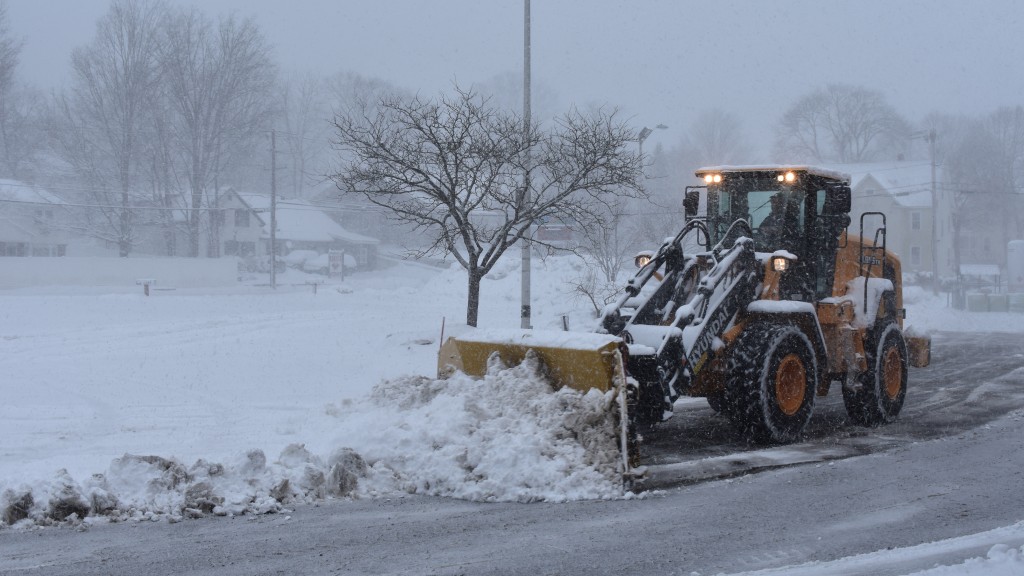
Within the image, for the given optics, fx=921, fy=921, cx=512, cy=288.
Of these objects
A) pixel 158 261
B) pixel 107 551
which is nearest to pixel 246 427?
pixel 107 551

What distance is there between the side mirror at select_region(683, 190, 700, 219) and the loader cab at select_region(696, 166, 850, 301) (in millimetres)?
167

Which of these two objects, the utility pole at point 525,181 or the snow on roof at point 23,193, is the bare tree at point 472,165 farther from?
the snow on roof at point 23,193

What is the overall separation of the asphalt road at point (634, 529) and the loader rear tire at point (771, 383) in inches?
11.2

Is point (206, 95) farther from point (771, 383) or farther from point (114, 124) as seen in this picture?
point (771, 383)

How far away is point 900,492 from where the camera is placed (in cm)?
711

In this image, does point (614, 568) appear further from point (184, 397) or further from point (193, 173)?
point (193, 173)

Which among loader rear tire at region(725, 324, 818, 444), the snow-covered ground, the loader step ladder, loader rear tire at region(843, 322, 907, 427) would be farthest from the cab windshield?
the snow-covered ground

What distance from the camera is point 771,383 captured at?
8.50 metres

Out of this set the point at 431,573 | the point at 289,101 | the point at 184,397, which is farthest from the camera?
the point at 289,101

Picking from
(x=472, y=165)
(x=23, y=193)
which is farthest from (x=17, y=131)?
(x=472, y=165)

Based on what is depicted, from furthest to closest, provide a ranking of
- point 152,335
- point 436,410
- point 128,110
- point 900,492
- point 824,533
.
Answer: point 128,110, point 152,335, point 436,410, point 900,492, point 824,533

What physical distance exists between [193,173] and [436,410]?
44.9 metres

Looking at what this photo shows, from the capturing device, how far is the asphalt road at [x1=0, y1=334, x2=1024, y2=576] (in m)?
5.32

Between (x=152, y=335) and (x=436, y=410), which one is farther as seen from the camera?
(x=152, y=335)
